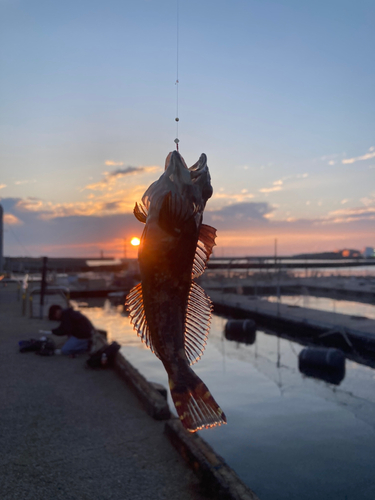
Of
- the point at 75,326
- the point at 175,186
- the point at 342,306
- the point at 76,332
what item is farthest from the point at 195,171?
the point at 342,306

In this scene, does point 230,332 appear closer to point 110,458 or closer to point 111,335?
point 111,335

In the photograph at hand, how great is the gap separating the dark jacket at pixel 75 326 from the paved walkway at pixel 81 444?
6.13ft

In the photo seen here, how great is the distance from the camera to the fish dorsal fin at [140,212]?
92.6 inches

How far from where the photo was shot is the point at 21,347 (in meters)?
14.1

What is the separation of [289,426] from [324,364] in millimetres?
6348

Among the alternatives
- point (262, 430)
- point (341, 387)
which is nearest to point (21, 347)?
point (262, 430)

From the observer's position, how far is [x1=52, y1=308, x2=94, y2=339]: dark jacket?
13617 mm

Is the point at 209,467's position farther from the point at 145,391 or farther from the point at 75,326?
the point at 75,326

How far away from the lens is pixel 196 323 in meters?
2.52

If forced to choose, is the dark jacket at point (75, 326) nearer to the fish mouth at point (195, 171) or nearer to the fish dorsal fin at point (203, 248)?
the fish dorsal fin at point (203, 248)

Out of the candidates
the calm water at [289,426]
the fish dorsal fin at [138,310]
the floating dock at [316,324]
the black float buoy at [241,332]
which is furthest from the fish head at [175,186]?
the black float buoy at [241,332]

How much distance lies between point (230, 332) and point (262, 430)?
14.5 metres

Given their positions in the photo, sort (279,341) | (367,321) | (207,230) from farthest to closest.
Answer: (279,341), (367,321), (207,230)

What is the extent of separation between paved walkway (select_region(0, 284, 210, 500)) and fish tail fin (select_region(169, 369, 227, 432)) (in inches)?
199
